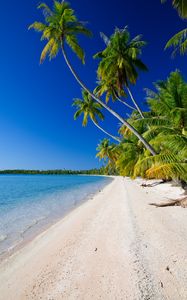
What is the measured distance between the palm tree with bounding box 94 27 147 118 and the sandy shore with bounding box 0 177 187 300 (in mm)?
13553

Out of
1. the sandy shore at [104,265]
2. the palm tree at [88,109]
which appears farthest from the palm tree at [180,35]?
the palm tree at [88,109]

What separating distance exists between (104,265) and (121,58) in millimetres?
15826

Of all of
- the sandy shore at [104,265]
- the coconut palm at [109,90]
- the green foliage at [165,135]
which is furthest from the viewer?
the coconut palm at [109,90]

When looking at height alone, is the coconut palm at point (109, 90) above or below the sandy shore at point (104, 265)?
above

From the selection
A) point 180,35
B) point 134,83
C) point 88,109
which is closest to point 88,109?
point 88,109

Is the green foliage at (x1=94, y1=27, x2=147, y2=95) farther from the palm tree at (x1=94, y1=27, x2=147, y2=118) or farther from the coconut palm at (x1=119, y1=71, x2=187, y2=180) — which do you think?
the coconut palm at (x1=119, y1=71, x2=187, y2=180)

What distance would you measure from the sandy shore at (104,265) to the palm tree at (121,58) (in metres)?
13.6

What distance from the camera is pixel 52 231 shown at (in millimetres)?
6570

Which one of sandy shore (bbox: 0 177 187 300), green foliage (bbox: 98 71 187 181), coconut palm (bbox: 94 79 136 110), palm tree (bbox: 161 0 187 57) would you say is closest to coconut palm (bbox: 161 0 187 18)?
palm tree (bbox: 161 0 187 57)

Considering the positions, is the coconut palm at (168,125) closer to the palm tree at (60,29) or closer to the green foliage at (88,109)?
the palm tree at (60,29)

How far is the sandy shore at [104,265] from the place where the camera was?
285 cm

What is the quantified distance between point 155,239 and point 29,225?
496cm

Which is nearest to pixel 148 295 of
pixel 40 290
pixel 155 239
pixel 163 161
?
Result: pixel 40 290

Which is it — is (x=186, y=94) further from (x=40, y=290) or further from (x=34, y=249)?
(x=40, y=290)
